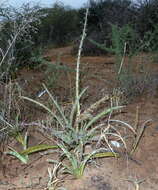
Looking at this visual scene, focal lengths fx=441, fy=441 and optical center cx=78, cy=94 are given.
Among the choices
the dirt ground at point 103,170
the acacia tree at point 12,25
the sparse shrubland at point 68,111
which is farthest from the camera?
the acacia tree at point 12,25

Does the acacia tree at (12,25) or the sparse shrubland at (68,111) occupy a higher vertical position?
the acacia tree at (12,25)

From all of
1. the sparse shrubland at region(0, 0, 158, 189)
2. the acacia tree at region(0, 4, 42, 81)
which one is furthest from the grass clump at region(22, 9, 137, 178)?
the acacia tree at region(0, 4, 42, 81)

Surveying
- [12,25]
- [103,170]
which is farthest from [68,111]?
[12,25]

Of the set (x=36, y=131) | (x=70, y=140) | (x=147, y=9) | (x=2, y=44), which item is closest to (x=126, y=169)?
(x=70, y=140)

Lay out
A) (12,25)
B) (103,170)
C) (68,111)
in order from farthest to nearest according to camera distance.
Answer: (12,25), (68,111), (103,170)

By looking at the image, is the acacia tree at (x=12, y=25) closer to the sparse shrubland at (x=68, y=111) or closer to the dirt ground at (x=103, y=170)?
the sparse shrubland at (x=68, y=111)

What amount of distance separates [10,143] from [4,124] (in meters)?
0.17

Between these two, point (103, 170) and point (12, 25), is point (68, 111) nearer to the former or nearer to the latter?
point (103, 170)

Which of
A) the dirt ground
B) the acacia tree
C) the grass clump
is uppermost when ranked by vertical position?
the acacia tree

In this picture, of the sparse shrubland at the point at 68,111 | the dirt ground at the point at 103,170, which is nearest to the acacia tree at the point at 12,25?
the sparse shrubland at the point at 68,111

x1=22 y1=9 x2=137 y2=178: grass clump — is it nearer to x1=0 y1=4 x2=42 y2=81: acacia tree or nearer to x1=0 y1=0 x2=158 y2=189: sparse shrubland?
x1=0 y1=0 x2=158 y2=189: sparse shrubland

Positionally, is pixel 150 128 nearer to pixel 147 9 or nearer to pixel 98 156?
pixel 98 156

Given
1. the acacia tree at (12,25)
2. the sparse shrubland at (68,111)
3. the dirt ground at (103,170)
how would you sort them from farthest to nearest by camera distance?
the acacia tree at (12,25)
the sparse shrubland at (68,111)
the dirt ground at (103,170)

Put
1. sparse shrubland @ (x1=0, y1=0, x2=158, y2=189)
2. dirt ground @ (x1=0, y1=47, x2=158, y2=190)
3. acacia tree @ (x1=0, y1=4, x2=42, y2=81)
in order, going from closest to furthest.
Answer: dirt ground @ (x1=0, y1=47, x2=158, y2=190) < sparse shrubland @ (x1=0, y1=0, x2=158, y2=189) < acacia tree @ (x1=0, y1=4, x2=42, y2=81)
